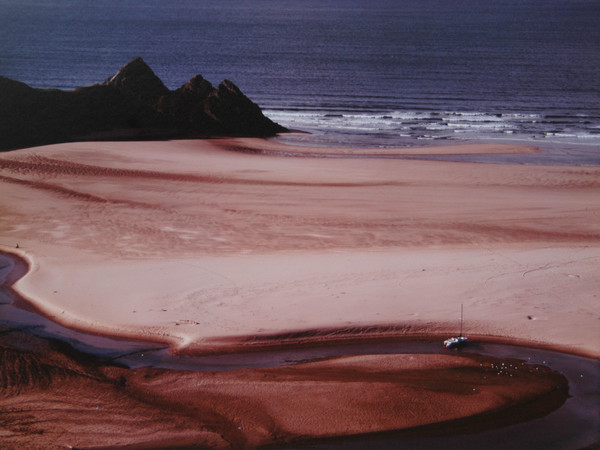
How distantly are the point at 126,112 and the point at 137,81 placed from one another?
8.07 ft

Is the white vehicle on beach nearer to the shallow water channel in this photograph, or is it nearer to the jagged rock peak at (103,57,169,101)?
the shallow water channel

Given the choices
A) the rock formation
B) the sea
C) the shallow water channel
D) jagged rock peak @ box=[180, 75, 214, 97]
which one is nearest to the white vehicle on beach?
the shallow water channel

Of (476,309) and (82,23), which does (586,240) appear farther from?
(82,23)

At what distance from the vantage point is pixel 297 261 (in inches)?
529

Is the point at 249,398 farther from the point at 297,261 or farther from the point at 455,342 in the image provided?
the point at 297,261

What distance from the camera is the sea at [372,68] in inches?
1234

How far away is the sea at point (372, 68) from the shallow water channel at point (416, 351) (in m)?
15.8

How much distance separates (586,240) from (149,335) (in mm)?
9462

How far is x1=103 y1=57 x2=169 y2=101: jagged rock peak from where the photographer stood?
2889 cm

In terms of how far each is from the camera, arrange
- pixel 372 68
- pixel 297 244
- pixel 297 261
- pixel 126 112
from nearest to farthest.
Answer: pixel 297 261
pixel 297 244
pixel 126 112
pixel 372 68

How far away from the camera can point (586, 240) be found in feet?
48.6

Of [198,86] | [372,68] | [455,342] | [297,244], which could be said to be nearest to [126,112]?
[198,86]

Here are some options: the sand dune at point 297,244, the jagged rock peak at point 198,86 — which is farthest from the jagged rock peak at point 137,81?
the sand dune at point 297,244

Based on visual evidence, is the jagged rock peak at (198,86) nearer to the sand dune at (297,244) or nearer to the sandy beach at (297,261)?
the sand dune at (297,244)
